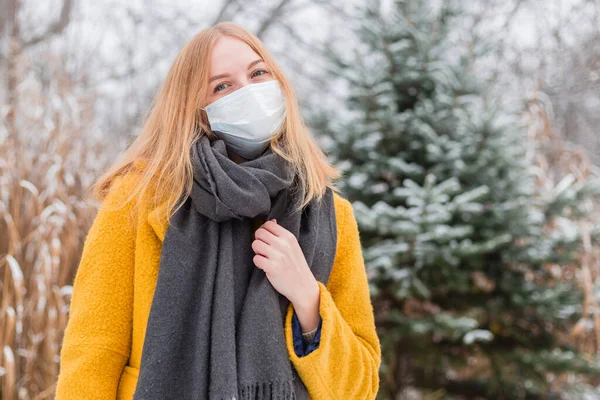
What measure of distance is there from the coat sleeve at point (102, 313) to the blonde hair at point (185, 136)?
0.30ft

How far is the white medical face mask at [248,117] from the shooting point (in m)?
1.32

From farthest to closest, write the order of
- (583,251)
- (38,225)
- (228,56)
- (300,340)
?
(583,251) → (38,225) → (228,56) → (300,340)

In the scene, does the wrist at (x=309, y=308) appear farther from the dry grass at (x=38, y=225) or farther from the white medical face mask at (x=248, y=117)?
the dry grass at (x=38, y=225)

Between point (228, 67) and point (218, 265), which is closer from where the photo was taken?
point (218, 265)

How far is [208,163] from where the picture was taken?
1.23 meters

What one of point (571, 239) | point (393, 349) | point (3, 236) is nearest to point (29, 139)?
point (3, 236)

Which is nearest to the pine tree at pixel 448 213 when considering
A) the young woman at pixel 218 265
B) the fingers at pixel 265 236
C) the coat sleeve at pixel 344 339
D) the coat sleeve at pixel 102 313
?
the coat sleeve at pixel 344 339

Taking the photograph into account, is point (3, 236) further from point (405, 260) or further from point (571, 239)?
point (571, 239)

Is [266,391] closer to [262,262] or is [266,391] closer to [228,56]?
[262,262]

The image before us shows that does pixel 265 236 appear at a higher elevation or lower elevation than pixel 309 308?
higher

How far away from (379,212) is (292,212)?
4.47 feet

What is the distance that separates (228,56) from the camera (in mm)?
1353

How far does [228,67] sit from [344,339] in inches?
28.6

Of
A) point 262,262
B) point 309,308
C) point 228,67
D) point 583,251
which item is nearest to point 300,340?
point 309,308
